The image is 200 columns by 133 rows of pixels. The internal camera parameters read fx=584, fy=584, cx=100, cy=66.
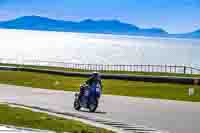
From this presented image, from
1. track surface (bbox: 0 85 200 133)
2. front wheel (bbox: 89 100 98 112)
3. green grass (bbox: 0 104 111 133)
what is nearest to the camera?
green grass (bbox: 0 104 111 133)

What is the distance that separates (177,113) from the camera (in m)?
24.1

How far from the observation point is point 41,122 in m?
18.8

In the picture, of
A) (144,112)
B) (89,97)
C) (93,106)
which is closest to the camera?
(144,112)

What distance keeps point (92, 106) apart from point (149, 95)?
12.4 m

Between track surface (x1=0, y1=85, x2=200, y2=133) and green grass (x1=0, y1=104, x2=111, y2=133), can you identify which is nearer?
green grass (x1=0, y1=104, x2=111, y2=133)

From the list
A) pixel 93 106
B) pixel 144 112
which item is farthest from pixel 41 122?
pixel 144 112

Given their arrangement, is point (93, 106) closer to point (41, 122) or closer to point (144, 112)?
point (144, 112)

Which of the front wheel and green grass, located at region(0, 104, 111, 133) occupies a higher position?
the front wheel

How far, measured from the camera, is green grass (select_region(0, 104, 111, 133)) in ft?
56.4

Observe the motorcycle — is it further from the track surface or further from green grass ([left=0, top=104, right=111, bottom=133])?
green grass ([left=0, top=104, right=111, bottom=133])

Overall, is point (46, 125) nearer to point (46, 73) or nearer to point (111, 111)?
point (111, 111)

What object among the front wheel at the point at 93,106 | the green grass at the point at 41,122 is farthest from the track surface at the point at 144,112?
the green grass at the point at 41,122

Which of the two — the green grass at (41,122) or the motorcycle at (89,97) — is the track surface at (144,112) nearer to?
the motorcycle at (89,97)

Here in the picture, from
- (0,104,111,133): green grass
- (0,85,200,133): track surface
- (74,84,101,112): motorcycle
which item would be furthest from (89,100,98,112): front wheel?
(0,104,111,133): green grass
